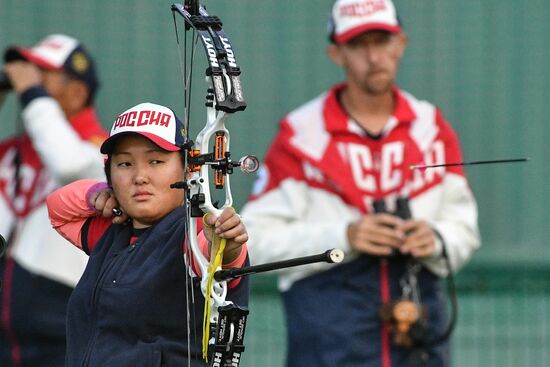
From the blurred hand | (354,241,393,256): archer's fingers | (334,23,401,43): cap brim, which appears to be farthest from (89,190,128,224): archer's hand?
the blurred hand

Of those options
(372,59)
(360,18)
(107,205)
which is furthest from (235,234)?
(360,18)

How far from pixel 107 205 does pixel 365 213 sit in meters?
1.77

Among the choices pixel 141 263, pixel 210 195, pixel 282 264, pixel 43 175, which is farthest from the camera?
pixel 43 175

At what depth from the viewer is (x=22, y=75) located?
7168mm

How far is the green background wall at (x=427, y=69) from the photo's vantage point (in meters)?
8.47

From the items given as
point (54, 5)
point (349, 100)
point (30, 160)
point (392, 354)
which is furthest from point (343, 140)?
point (54, 5)

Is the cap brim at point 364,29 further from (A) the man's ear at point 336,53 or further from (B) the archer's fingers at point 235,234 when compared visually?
(B) the archer's fingers at point 235,234

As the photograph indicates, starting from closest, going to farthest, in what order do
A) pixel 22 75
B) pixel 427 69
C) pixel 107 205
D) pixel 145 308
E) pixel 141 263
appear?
pixel 145 308, pixel 141 263, pixel 107 205, pixel 22 75, pixel 427 69

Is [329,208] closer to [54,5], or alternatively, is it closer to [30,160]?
[30,160]

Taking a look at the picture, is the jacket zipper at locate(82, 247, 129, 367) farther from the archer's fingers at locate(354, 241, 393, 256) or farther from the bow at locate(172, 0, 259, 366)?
the archer's fingers at locate(354, 241, 393, 256)

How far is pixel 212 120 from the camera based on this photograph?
439cm

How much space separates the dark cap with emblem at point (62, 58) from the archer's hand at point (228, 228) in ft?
10.2

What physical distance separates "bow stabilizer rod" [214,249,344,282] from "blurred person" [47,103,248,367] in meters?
0.08

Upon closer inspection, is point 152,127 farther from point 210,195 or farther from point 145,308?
point 145,308
